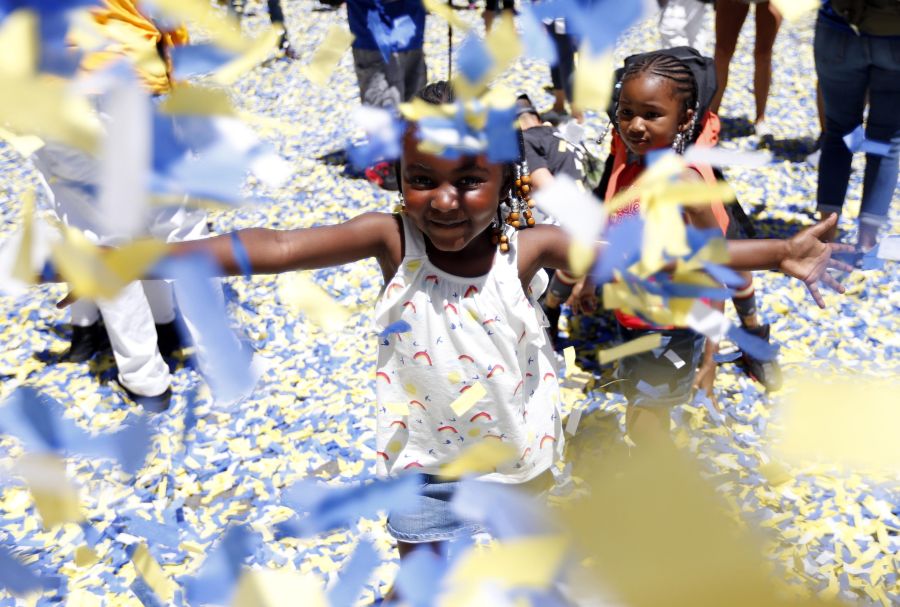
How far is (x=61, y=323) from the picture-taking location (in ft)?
10.2

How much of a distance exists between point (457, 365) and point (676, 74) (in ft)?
3.62

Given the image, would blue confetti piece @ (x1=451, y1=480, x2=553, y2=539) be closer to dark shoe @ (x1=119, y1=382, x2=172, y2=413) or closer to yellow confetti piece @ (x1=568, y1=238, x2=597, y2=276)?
yellow confetti piece @ (x1=568, y1=238, x2=597, y2=276)

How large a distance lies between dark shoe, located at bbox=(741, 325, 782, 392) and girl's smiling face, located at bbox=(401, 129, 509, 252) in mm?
Answer: 1591

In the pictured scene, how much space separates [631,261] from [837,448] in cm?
46

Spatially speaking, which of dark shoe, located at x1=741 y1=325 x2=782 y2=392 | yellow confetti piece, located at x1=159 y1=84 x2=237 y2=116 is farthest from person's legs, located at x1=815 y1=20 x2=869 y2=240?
yellow confetti piece, located at x1=159 y1=84 x2=237 y2=116

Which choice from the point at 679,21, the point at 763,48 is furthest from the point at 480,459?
the point at 763,48

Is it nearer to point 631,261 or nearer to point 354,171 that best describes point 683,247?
point 631,261

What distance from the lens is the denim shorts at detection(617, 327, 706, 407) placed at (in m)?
2.08

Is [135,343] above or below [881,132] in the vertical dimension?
below

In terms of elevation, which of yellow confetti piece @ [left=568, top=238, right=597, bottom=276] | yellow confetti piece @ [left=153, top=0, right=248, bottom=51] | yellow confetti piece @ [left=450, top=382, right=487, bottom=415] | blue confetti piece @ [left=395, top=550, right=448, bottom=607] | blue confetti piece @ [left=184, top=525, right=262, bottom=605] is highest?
yellow confetti piece @ [left=153, top=0, right=248, bottom=51]

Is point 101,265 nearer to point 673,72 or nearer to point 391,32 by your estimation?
point 673,72

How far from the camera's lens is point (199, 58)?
3.59 ft

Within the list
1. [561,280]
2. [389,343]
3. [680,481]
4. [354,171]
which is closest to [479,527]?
[389,343]

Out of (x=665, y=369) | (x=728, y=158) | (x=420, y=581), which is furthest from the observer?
(x=665, y=369)
